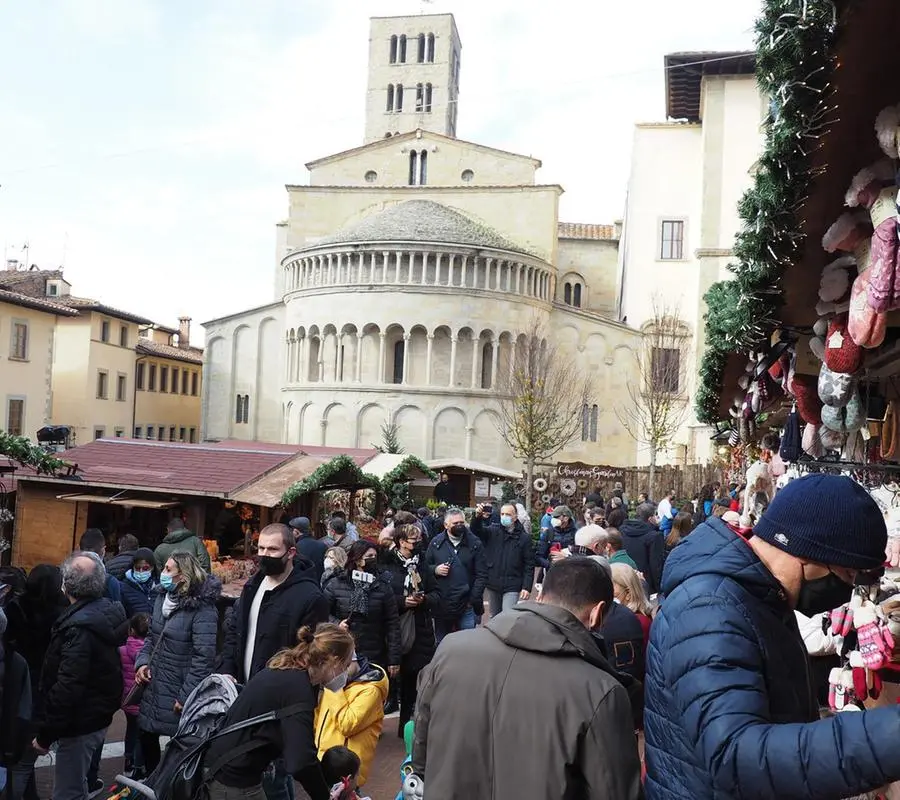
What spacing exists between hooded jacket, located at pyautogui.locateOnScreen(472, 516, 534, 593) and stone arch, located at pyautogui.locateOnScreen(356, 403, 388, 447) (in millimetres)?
33214

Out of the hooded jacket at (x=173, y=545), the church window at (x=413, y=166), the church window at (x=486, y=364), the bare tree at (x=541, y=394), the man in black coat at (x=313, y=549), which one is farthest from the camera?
the church window at (x=413, y=166)

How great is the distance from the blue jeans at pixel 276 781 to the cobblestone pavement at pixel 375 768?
210 centimetres

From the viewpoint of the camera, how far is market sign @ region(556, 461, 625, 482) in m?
31.5

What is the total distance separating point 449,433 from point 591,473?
41.6 feet

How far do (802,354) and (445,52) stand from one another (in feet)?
232

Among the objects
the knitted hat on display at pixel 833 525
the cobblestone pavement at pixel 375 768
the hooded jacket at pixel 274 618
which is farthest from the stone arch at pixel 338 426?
the knitted hat on display at pixel 833 525

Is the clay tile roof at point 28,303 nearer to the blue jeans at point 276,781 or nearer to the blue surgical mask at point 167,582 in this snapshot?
the blue surgical mask at point 167,582

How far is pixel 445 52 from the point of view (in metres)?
69.8

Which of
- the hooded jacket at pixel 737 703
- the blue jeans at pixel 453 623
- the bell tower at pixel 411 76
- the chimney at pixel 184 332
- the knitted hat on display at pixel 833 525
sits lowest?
the blue jeans at pixel 453 623

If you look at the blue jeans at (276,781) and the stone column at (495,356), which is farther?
the stone column at (495,356)

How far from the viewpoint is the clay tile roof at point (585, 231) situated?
179 ft

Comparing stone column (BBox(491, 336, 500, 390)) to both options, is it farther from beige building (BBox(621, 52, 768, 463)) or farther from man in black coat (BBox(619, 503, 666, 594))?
man in black coat (BBox(619, 503, 666, 594))

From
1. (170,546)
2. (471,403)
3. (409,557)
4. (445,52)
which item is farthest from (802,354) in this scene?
(445,52)

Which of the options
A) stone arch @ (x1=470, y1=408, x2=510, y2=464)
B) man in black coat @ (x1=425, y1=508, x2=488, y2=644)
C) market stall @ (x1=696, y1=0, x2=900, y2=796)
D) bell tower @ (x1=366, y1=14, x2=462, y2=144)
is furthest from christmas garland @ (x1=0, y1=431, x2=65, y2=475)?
bell tower @ (x1=366, y1=14, x2=462, y2=144)
